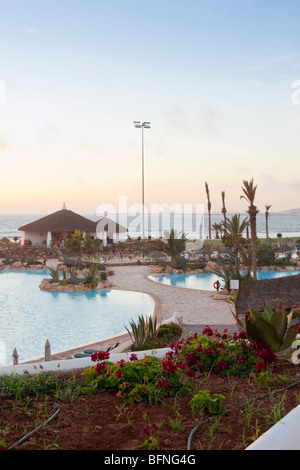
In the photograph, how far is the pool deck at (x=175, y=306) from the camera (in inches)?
387

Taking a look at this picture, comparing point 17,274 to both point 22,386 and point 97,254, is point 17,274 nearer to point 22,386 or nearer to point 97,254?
point 97,254

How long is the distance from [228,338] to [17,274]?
20347 mm

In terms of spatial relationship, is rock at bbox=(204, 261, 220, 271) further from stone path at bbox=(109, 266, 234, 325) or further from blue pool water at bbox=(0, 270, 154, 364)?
blue pool water at bbox=(0, 270, 154, 364)

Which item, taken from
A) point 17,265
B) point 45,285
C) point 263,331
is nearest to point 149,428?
point 263,331

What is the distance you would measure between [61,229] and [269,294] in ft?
97.5

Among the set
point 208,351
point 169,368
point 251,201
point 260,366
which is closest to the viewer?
point 169,368

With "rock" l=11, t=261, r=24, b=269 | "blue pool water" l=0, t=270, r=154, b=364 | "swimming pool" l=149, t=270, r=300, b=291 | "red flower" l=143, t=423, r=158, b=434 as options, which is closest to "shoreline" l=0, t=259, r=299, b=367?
Result: "blue pool water" l=0, t=270, r=154, b=364

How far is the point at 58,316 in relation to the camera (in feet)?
46.3

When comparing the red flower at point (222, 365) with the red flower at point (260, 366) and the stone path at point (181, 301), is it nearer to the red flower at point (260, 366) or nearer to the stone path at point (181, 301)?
the red flower at point (260, 366)

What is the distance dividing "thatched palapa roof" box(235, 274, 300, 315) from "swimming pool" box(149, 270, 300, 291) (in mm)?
11242

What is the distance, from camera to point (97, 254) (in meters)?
29.9

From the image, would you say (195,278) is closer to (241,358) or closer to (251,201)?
(251,201)

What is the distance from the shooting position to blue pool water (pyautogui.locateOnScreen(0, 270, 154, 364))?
11.1 m
